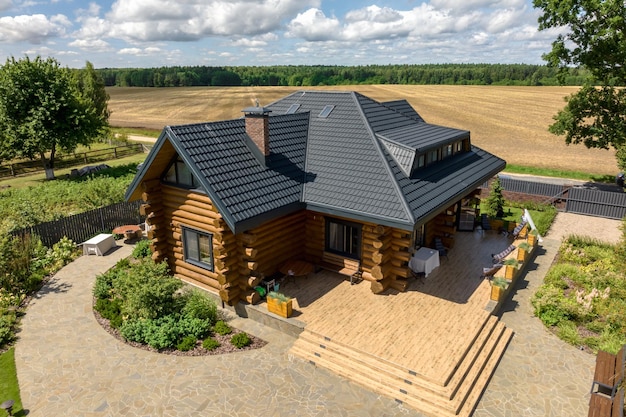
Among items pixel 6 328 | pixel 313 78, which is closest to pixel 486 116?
pixel 6 328

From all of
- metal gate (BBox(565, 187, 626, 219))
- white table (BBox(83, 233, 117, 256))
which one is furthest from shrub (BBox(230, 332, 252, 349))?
metal gate (BBox(565, 187, 626, 219))

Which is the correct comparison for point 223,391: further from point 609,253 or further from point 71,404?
point 609,253

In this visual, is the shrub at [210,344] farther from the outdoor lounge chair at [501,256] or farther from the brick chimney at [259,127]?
the outdoor lounge chair at [501,256]

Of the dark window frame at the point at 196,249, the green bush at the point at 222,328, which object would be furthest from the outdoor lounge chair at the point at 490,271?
the dark window frame at the point at 196,249

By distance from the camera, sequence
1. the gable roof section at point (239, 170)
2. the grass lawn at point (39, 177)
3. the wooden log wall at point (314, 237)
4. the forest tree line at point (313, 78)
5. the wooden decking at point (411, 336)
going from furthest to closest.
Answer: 1. the forest tree line at point (313, 78)
2. the grass lawn at point (39, 177)
3. the wooden log wall at point (314, 237)
4. the gable roof section at point (239, 170)
5. the wooden decking at point (411, 336)

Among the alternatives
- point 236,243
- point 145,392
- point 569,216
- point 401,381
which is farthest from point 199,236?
point 569,216

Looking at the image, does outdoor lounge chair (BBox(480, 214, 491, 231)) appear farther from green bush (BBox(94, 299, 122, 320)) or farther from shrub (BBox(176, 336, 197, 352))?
green bush (BBox(94, 299, 122, 320))

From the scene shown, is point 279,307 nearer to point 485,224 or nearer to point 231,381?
point 231,381
